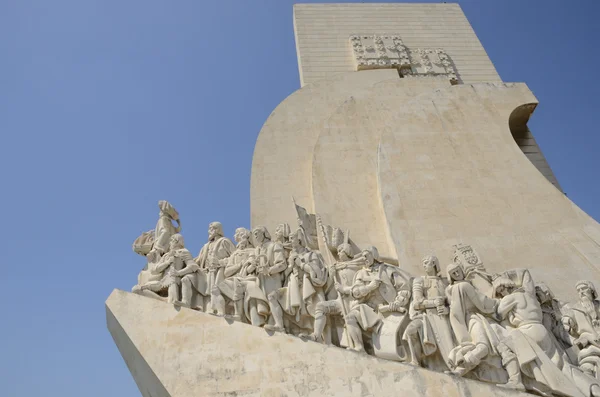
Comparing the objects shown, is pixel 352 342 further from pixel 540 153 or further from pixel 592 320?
pixel 540 153

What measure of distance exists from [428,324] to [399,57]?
7.37m

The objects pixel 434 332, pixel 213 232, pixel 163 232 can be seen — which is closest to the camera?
pixel 434 332

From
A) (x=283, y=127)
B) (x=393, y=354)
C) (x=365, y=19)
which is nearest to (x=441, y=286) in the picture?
(x=393, y=354)

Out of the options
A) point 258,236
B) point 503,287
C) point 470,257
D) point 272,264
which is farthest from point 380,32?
point 503,287

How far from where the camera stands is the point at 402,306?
4.93 meters

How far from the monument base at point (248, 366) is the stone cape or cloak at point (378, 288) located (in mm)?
506

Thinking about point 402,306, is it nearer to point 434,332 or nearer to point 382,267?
point 434,332

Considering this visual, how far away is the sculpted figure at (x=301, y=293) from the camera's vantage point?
5188 millimetres

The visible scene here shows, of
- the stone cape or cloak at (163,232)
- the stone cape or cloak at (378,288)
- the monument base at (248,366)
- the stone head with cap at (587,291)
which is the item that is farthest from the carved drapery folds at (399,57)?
the monument base at (248,366)

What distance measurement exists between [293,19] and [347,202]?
250 inches

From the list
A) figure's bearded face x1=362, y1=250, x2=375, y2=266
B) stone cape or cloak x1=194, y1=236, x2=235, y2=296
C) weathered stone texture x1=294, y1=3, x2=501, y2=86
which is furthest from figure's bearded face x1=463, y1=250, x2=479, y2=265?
weathered stone texture x1=294, y1=3, x2=501, y2=86

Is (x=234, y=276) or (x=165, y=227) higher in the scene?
(x=165, y=227)

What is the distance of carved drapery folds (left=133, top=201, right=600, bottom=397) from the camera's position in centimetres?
434

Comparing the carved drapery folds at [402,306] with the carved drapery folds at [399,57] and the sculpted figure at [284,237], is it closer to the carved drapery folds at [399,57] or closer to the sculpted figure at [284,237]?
the sculpted figure at [284,237]
